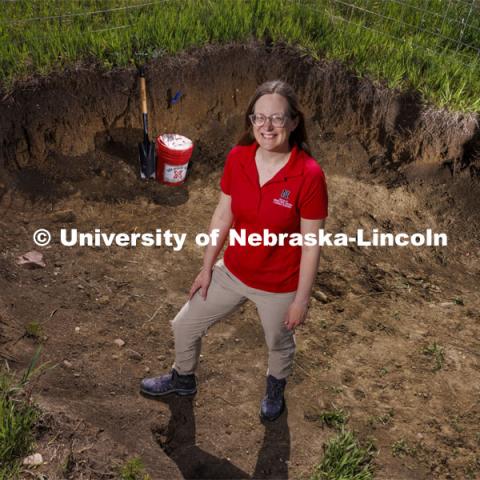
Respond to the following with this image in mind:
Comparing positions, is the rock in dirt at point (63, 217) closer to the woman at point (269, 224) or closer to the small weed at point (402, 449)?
the woman at point (269, 224)

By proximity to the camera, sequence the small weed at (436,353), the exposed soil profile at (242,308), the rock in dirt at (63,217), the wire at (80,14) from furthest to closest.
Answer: the wire at (80,14) → the rock in dirt at (63,217) → the small weed at (436,353) → the exposed soil profile at (242,308)

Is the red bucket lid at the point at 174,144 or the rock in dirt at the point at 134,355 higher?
the red bucket lid at the point at 174,144

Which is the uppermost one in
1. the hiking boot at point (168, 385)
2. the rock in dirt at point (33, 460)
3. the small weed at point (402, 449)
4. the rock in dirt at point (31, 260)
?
the rock in dirt at point (33, 460)

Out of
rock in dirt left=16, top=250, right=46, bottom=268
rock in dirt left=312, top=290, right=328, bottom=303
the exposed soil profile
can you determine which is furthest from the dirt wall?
rock in dirt left=312, top=290, right=328, bottom=303

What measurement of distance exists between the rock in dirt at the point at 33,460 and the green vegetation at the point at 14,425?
0.03 metres

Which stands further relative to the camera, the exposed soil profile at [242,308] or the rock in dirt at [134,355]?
the rock in dirt at [134,355]

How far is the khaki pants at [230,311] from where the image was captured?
288 cm

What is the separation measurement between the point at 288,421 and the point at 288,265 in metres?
1.13

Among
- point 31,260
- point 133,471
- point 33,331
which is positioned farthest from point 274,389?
point 31,260

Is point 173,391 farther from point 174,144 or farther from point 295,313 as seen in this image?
point 174,144

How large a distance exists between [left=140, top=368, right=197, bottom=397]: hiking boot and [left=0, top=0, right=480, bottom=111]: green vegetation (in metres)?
2.77

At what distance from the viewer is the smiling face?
2520mm

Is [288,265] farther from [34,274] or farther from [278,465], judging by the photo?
[34,274]

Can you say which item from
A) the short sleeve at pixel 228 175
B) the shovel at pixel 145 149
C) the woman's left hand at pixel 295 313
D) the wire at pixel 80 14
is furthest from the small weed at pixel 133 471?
the wire at pixel 80 14
